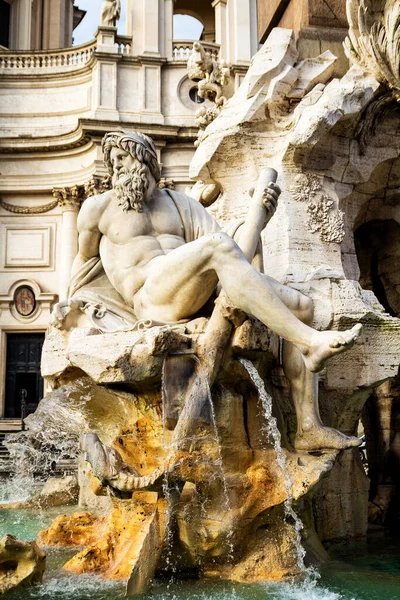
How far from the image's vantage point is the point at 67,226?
70.8ft

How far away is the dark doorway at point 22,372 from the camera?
20.4 m

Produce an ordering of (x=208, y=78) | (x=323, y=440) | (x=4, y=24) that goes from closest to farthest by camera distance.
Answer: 1. (x=323, y=440)
2. (x=208, y=78)
3. (x=4, y=24)

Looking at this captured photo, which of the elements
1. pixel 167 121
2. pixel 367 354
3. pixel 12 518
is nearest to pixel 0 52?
pixel 167 121

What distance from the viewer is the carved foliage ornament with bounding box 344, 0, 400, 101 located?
5.83 meters

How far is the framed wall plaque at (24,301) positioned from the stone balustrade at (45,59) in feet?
21.4

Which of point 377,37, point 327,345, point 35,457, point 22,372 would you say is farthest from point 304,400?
point 22,372

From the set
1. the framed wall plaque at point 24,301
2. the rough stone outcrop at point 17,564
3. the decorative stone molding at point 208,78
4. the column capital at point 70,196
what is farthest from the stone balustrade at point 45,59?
the rough stone outcrop at point 17,564

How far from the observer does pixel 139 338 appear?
14.0 ft

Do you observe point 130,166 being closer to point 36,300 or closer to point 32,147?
point 36,300

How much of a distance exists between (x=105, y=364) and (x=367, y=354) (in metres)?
1.95

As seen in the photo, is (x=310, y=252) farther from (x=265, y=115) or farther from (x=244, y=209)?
(x=265, y=115)

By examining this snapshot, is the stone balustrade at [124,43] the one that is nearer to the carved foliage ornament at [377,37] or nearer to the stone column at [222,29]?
the stone column at [222,29]

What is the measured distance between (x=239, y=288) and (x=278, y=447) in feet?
3.22

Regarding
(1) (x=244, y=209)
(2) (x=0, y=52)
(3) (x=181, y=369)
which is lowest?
(3) (x=181, y=369)
